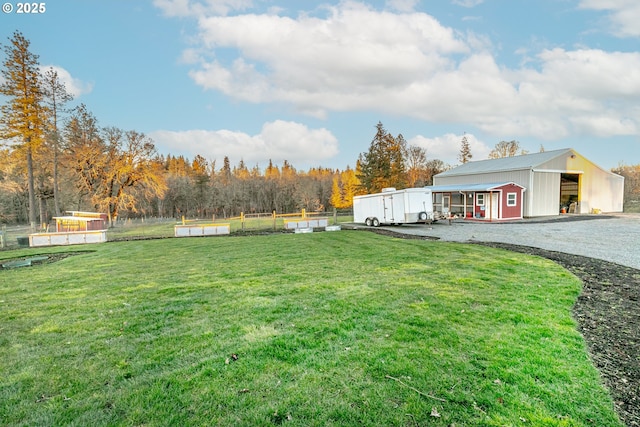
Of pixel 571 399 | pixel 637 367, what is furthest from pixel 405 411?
pixel 637 367

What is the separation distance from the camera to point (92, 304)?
5508 mm

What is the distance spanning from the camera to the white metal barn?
26.3 metres

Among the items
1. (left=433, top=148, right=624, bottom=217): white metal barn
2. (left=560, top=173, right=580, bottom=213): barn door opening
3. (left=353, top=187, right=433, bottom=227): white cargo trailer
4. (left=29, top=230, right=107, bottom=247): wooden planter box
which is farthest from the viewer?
(left=560, top=173, right=580, bottom=213): barn door opening

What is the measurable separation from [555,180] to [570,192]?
4.60 metres

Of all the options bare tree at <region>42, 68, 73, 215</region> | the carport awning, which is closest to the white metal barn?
the carport awning

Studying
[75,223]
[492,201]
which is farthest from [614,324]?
[75,223]

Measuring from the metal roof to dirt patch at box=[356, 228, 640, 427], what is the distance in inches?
866

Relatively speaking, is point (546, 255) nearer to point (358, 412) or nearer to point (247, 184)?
point (358, 412)

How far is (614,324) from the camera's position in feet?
14.8

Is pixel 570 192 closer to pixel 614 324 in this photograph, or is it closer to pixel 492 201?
pixel 492 201

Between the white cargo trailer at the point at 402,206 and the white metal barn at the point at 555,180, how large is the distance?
11.3 m

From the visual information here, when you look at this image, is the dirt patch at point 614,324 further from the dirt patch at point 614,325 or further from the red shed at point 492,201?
the red shed at point 492,201

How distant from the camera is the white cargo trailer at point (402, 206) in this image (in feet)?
66.1

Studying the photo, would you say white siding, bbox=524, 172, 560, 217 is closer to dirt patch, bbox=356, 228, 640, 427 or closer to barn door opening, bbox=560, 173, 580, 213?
barn door opening, bbox=560, 173, 580, 213
